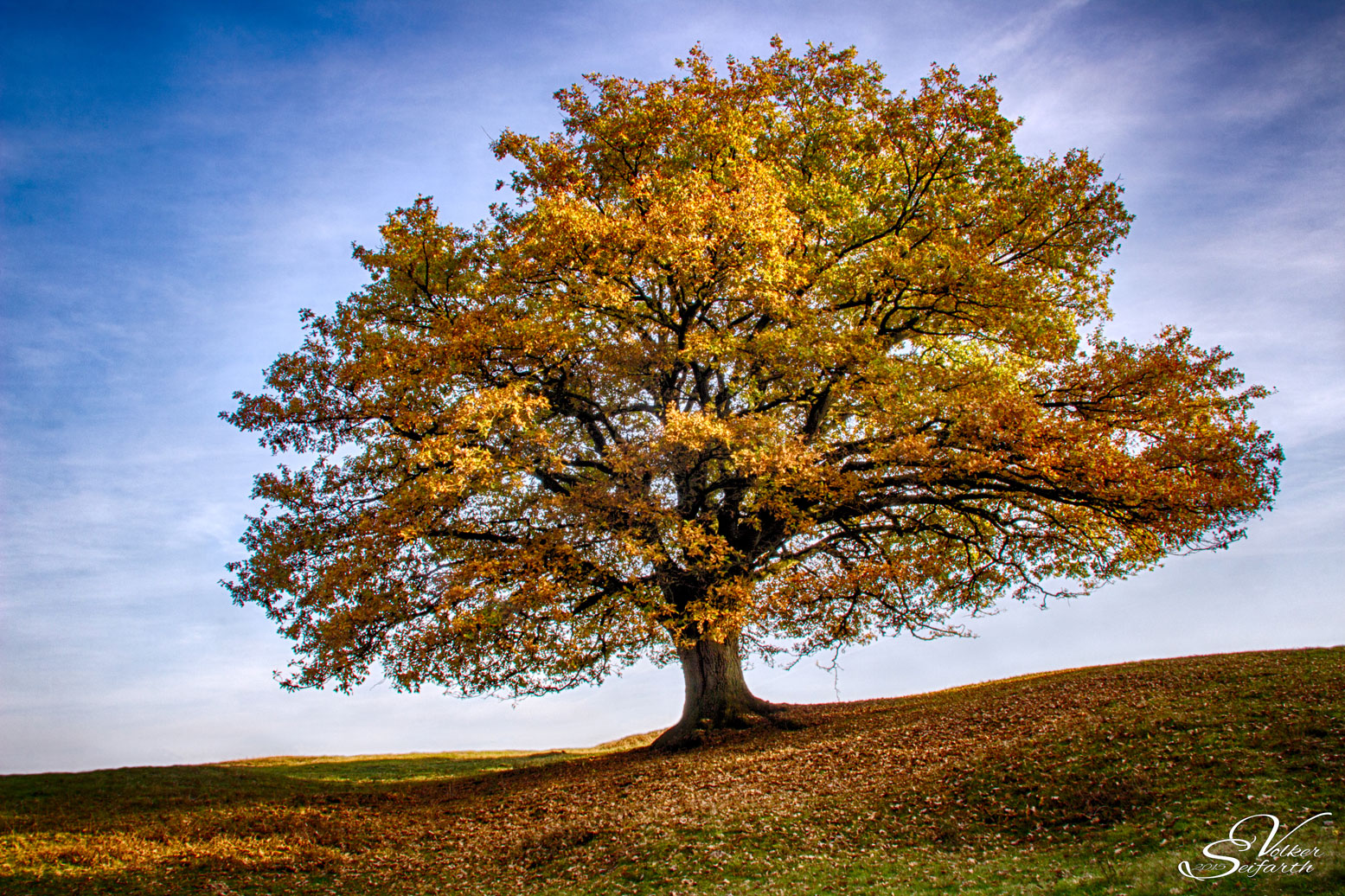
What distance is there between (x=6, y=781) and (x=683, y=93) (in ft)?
80.6

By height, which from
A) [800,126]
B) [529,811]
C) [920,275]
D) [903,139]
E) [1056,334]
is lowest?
[529,811]

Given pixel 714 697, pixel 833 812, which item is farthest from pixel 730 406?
pixel 833 812

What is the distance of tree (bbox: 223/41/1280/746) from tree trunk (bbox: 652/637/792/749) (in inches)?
2.9

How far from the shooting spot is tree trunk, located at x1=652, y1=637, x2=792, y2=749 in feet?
67.3

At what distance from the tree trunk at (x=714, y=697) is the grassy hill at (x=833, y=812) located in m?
0.97

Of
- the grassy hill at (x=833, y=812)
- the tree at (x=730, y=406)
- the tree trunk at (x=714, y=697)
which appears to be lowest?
the grassy hill at (x=833, y=812)

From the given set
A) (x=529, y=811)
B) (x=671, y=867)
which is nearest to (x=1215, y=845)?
(x=671, y=867)

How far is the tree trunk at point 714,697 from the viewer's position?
20.5 meters

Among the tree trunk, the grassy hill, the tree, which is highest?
the tree

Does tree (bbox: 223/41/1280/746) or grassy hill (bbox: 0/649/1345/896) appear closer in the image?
grassy hill (bbox: 0/649/1345/896)

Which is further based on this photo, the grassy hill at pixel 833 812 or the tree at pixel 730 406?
the tree at pixel 730 406

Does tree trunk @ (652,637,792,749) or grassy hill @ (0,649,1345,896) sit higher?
tree trunk @ (652,637,792,749)

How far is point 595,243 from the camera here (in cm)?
1786

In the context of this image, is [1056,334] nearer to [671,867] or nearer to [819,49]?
[819,49]
